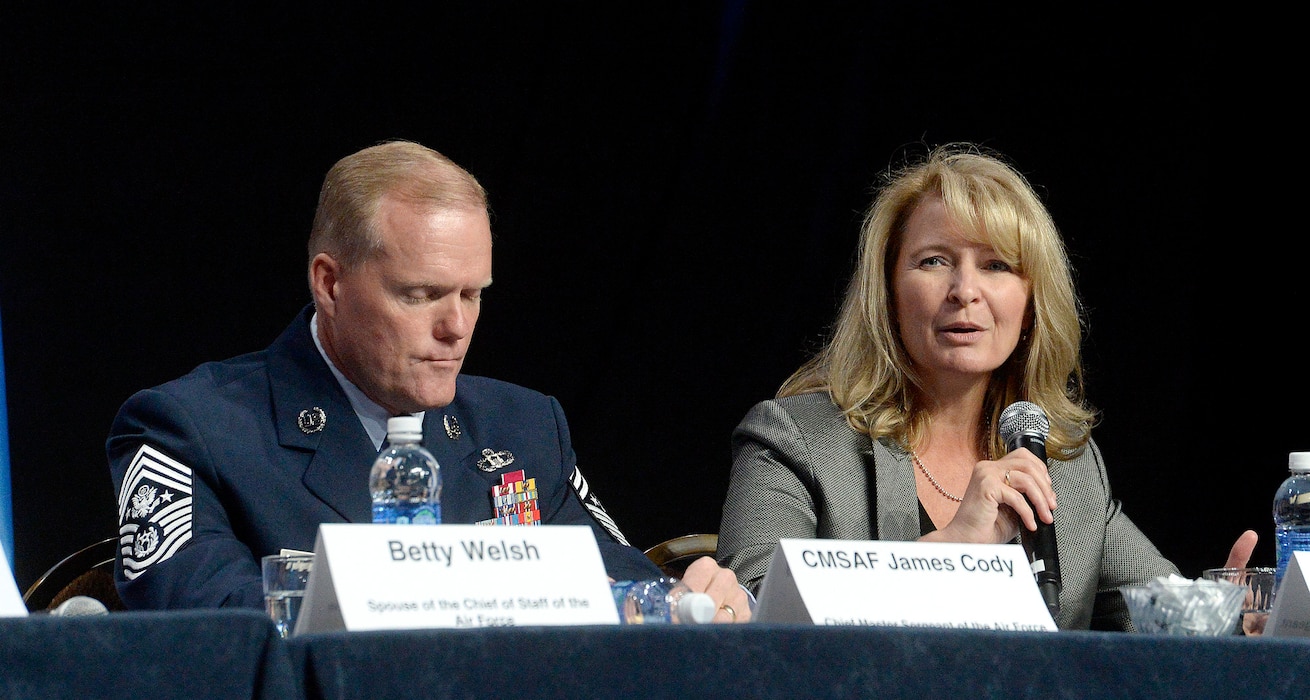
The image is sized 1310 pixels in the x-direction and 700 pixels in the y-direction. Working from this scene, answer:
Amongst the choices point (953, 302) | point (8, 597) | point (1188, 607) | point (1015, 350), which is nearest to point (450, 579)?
point (8, 597)

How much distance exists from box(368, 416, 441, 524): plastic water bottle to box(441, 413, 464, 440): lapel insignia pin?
49 centimetres

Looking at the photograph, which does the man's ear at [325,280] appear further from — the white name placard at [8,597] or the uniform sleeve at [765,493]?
the white name placard at [8,597]

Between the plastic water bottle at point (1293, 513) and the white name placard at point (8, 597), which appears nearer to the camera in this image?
the white name placard at point (8, 597)

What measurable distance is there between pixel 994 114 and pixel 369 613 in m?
2.53

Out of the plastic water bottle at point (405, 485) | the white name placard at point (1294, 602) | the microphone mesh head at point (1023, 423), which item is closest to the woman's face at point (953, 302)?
the microphone mesh head at point (1023, 423)

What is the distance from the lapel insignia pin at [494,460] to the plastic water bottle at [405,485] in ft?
1.62

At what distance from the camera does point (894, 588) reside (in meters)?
1.19

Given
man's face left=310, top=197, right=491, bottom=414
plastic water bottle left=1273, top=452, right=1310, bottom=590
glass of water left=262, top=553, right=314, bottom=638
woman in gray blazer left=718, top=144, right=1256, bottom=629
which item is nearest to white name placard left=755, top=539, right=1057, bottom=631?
glass of water left=262, top=553, right=314, bottom=638

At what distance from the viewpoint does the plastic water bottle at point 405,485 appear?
140 cm

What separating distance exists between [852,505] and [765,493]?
13cm

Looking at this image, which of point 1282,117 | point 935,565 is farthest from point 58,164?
point 1282,117

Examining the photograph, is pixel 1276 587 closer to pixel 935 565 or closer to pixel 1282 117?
pixel 935 565

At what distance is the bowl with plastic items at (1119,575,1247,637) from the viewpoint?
1246mm

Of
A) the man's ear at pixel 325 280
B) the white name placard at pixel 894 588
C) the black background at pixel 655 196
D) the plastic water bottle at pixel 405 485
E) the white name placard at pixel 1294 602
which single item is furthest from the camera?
the black background at pixel 655 196
